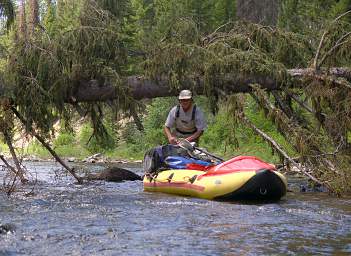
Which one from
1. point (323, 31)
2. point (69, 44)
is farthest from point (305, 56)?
point (69, 44)

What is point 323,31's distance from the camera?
1121cm

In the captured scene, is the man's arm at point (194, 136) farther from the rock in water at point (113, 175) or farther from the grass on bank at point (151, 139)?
the grass on bank at point (151, 139)

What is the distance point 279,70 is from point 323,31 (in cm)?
121

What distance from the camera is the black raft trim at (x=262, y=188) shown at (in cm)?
840

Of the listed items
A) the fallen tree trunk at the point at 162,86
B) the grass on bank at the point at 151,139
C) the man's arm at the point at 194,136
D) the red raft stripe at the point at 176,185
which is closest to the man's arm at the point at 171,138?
the man's arm at the point at 194,136

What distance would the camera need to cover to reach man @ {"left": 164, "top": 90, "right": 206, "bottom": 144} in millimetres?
11070

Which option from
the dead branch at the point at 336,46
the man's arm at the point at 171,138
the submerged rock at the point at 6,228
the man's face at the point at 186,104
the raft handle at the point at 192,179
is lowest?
the raft handle at the point at 192,179

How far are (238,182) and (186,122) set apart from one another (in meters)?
2.96

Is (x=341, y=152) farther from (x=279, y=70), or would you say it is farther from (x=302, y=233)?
(x=302, y=233)

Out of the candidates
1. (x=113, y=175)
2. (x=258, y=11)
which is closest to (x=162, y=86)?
(x=113, y=175)

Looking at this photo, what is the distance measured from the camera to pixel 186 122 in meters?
11.3

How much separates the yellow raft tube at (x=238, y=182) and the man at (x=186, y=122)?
1806 mm

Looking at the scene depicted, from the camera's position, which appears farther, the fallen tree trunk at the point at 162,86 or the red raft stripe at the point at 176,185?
the fallen tree trunk at the point at 162,86

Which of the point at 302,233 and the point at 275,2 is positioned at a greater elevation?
the point at 275,2
